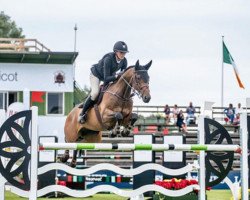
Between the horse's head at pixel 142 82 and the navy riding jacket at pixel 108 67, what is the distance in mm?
452

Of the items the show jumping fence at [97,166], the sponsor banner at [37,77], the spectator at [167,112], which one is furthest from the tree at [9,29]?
the show jumping fence at [97,166]

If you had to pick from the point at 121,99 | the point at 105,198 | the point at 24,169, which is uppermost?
the point at 121,99

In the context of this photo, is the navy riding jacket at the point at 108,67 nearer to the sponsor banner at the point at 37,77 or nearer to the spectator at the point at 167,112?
the spectator at the point at 167,112

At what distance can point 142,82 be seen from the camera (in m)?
10.4

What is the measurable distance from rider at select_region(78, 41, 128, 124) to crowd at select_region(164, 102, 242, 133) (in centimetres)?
1420

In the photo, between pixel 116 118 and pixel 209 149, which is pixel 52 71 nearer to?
pixel 116 118

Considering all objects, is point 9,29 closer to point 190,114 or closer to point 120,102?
point 190,114

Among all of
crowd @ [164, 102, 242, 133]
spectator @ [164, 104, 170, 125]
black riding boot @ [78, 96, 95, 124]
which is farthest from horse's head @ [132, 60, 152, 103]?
spectator @ [164, 104, 170, 125]

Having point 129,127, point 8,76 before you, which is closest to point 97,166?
point 129,127

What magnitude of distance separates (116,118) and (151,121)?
18971 mm

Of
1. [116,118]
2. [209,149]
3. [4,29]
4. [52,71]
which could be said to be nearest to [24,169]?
[209,149]

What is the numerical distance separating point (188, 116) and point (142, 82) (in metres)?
16.3

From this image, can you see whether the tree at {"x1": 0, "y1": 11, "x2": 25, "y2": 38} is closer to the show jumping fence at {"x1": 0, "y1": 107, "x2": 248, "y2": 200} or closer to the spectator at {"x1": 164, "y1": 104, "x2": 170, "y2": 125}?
the spectator at {"x1": 164, "y1": 104, "x2": 170, "y2": 125}

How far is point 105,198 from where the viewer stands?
1127cm
